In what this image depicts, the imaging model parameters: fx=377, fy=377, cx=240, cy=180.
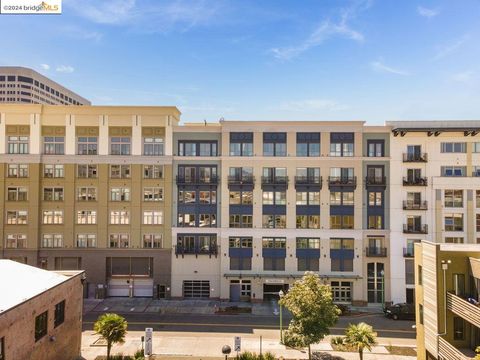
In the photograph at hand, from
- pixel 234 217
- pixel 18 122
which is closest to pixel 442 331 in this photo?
pixel 234 217

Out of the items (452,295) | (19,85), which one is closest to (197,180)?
(452,295)

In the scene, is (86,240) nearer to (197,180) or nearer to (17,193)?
(17,193)

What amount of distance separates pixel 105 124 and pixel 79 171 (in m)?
6.95

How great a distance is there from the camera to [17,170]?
48.6m

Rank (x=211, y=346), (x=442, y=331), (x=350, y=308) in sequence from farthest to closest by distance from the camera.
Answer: (x=350, y=308) < (x=211, y=346) < (x=442, y=331)

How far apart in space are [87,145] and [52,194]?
777cm

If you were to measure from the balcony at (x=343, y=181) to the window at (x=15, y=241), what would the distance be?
39.6 metres

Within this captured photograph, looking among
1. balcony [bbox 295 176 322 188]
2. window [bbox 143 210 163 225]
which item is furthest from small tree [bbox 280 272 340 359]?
window [bbox 143 210 163 225]

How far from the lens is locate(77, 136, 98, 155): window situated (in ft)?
161

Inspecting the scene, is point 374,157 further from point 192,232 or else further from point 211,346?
point 211,346

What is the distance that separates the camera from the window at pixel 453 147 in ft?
153

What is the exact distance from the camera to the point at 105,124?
48.8 meters

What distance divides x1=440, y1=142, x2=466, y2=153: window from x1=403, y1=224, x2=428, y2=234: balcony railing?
9.71m

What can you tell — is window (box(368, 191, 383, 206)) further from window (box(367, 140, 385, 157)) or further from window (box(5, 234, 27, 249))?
window (box(5, 234, 27, 249))
